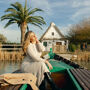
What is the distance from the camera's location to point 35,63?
13.3ft

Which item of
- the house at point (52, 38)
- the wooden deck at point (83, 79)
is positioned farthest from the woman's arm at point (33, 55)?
the house at point (52, 38)

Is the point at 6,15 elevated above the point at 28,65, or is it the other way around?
the point at 6,15

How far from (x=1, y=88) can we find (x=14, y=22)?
82.8 ft

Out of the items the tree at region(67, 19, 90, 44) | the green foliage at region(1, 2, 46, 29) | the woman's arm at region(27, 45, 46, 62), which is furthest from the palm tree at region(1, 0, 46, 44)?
the woman's arm at region(27, 45, 46, 62)

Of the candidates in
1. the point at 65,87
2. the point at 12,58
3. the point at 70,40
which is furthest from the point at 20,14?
the point at 65,87

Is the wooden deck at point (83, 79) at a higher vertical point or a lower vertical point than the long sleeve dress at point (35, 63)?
lower

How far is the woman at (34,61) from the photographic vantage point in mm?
3938

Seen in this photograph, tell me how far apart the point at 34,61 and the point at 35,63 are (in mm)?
94

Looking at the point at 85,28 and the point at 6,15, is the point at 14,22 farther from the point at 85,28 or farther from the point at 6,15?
the point at 85,28

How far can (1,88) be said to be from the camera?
12.8 feet

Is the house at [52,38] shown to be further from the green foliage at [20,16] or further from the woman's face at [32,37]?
the woman's face at [32,37]

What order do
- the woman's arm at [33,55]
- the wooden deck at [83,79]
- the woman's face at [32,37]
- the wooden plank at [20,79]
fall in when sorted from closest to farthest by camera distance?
the wooden deck at [83,79] < the wooden plank at [20,79] < the woman's arm at [33,55] < the woman's face at [32,37]

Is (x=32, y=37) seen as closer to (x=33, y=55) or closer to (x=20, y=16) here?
(x=33, y=55)

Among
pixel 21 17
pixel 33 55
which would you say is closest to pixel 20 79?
pixel 33 55
